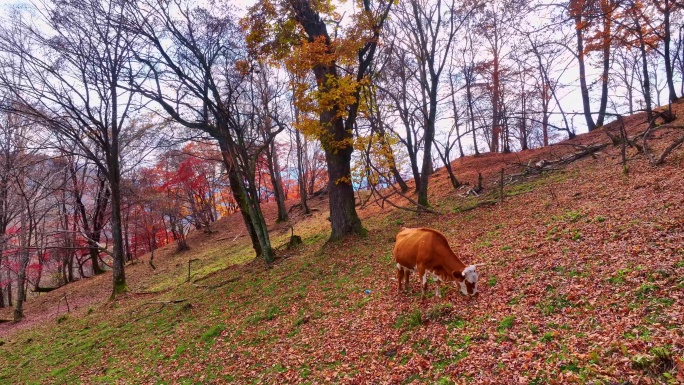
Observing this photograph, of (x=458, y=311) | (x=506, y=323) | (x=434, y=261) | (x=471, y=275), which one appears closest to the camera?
(x=506, y=323)

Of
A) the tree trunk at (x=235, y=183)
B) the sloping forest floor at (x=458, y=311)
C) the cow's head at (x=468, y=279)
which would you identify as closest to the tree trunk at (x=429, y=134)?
the sloping forest floor at (x=458, y=311)

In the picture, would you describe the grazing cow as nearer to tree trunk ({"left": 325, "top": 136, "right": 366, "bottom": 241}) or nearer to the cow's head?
the cow's head

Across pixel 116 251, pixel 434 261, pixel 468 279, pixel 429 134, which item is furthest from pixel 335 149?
pixel 116 251

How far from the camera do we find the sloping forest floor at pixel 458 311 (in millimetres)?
4973

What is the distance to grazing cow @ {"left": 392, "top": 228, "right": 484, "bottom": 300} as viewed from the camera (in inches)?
281

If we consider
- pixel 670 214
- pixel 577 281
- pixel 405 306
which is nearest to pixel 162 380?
pixel 405 306

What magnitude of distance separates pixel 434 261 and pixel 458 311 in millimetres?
1175

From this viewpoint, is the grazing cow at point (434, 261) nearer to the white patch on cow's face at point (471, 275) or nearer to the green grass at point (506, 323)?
the white patch on cow's face at point (471, 275)

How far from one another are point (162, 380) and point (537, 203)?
12.0 metres

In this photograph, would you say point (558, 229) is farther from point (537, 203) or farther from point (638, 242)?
point (537, 203)

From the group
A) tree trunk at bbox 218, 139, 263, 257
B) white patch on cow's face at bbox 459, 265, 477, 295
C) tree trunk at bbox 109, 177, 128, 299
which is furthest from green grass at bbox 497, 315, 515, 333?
tree trunk at bbox 109, 177, 128, 299

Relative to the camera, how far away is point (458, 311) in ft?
22.2

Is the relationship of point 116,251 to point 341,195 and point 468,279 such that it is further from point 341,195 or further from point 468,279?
point 468,279

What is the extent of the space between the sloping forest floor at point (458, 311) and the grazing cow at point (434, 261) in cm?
40
